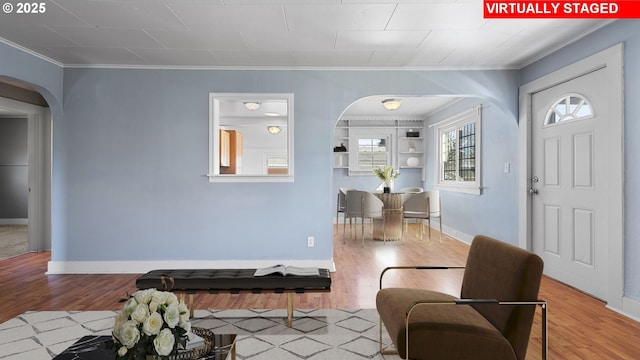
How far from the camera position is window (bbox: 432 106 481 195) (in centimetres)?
629

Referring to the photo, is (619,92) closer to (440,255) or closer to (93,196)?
(440,255)

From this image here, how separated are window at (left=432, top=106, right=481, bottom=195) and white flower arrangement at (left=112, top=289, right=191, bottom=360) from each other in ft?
18.4

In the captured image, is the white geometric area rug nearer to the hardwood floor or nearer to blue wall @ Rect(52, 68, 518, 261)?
the hardwood floor

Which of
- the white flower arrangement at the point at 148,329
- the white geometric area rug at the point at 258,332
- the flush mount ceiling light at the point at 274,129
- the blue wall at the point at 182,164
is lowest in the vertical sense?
the white geometric area rug at the point at 258,332

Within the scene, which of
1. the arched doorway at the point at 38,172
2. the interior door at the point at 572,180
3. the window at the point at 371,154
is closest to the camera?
the interior door at the point at 572,180

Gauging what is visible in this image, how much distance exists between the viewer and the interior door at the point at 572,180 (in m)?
3.49

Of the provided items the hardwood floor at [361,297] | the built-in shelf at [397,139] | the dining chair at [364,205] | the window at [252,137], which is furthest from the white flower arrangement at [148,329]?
the built-in shelf at [397,139]

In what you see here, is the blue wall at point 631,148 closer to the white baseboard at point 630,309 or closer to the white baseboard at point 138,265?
the white baseboard at point 630,309

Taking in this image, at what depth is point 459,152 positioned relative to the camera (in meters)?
7.14

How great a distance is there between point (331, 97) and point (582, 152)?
2773mm

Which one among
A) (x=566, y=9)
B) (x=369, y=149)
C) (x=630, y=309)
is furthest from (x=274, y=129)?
(x=630, y=309)

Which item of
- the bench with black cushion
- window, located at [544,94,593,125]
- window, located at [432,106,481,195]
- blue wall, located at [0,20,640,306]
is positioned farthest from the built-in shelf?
the bench with black cushion

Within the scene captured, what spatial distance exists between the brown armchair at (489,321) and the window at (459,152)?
14.6ft

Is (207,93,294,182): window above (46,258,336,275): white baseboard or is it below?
above
